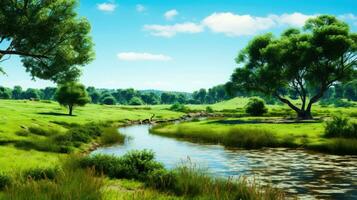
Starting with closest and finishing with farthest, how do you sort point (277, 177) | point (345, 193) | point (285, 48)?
point (345, 193)
point (277, 177)
point (285, 48)

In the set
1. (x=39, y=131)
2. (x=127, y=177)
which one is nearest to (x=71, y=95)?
(x=39, y=131)

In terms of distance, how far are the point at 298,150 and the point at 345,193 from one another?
63.0 ft

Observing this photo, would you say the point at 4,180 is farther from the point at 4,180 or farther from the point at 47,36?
the point at 47,36

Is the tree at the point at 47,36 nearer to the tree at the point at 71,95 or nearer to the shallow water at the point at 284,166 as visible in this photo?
the shallow water at the point at 284,166

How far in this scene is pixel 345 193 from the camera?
21.7 meters

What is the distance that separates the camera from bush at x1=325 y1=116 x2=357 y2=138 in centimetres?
4146

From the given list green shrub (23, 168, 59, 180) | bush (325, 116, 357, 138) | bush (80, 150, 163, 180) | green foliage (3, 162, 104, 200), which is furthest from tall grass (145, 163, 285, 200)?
bush (325, 116, 357, 138)

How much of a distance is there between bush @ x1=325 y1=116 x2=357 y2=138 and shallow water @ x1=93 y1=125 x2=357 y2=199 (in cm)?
572

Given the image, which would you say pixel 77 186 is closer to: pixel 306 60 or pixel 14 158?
pixel 14 158

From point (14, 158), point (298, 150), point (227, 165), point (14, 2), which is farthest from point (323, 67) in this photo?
point (14, 158)

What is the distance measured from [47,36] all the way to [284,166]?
2360cm

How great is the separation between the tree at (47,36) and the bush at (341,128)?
2547cm

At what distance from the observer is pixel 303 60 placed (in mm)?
69375

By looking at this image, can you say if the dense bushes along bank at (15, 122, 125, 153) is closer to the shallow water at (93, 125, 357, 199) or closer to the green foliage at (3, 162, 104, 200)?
the shallow water at (93, 125, 357, 199)
